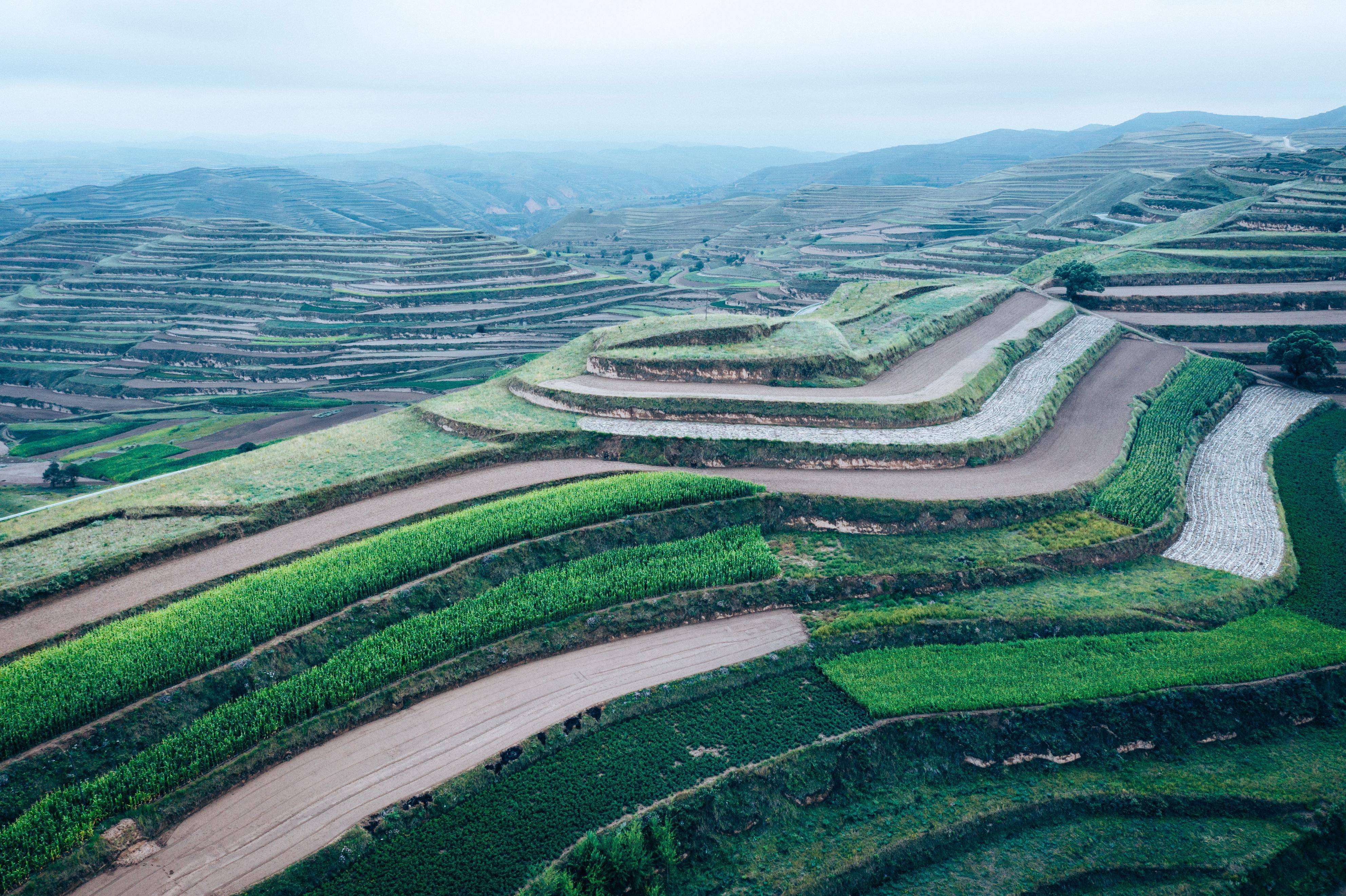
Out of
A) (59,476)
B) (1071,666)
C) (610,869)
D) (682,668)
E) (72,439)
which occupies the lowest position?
(72,439)

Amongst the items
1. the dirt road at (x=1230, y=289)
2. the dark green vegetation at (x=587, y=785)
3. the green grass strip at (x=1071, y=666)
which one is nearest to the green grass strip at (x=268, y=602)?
the dark green vegetation at (x=587, y=785)

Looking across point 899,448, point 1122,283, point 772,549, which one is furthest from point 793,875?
point 1122,283

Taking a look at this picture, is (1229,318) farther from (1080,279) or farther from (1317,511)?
(1317,511)

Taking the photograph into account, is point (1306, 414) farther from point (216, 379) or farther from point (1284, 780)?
point (216, 379)

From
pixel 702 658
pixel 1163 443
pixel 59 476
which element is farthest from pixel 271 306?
pixel 1163 443

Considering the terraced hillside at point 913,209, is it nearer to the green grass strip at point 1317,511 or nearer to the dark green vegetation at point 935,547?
the green grass strip at point 1317,511

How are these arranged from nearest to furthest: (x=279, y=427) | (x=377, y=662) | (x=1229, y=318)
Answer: (x=377, y=662), (x=1229, y=318), (x=279, y=427)

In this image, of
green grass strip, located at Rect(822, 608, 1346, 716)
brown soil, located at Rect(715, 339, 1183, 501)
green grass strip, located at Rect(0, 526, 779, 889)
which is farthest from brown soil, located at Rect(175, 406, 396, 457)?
green grass strip, located at Rect(822, 608, 1346, 716)
